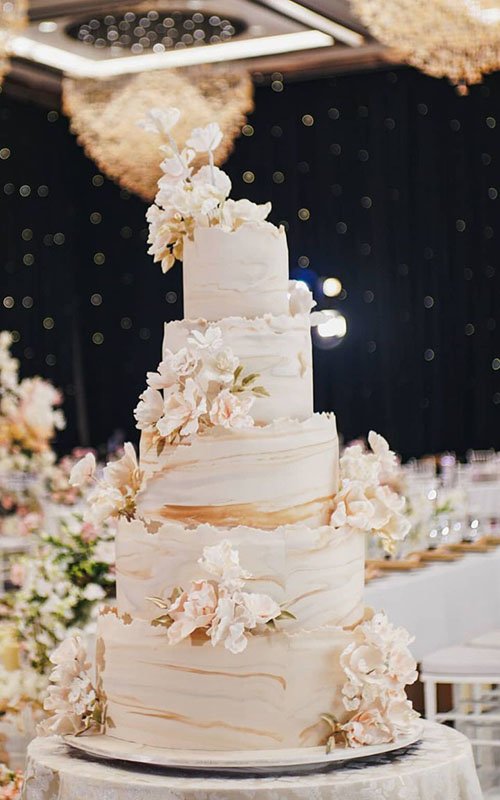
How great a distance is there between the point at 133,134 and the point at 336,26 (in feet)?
8.46

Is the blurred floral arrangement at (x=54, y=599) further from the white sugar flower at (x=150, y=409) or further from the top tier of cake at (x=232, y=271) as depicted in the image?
the top tier of cake at (x=232, y=271)

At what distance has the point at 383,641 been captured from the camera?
300 cm

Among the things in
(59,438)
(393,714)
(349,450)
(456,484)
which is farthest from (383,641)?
(59,438)

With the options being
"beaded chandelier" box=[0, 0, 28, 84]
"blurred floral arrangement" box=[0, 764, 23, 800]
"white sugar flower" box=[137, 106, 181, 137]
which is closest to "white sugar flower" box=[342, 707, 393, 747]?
"white sugar flower" box=[137, 106, 181, 137]

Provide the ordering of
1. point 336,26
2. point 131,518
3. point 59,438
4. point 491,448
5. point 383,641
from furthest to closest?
→ point 59,438 → point 491,448 → point 336,26 → point 131,518 → point 383,641

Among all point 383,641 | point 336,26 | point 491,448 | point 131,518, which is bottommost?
point 491,448

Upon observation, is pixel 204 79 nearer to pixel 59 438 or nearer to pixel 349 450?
pixel 59 438

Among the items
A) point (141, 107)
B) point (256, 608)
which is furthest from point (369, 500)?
point (141, 107)

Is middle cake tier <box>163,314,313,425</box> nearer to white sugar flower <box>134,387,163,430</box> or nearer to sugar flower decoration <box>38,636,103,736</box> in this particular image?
white sugar flower <box>134,387,163,430</box>

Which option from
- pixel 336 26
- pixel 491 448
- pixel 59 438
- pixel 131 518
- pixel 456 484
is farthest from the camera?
pixel 59 438

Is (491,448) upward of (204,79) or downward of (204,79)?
downward

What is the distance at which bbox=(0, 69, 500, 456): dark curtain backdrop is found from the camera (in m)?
15.2

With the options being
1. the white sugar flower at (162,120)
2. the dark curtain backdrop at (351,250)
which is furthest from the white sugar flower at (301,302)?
the dark curtain backdrop at (351,250)

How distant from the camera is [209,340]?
3.04 metres
